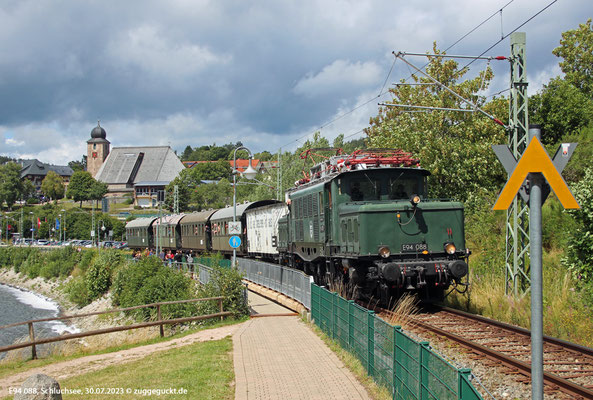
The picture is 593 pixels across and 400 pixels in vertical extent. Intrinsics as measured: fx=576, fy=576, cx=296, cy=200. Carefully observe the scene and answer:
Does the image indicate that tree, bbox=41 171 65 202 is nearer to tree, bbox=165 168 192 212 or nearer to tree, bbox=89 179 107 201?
tree, bbox=89 179 107 201

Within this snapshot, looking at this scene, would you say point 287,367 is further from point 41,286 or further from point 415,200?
point 41,286

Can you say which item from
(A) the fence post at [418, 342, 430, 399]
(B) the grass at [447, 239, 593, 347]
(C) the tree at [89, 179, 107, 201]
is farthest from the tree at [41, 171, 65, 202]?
(A) the fence post at [418, 342, 430, 399]

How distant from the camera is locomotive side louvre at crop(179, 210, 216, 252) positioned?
42.7 meters

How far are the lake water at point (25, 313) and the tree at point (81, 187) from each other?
92950mm

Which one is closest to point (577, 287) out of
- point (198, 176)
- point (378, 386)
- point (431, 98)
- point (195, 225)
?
point (378, 386)

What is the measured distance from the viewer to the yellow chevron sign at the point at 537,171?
4.90 meters

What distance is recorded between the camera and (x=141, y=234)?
6431 cm

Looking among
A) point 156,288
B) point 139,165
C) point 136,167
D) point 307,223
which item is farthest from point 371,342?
point 139,165

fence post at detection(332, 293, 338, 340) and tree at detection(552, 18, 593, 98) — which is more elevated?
tree at detection(552, 18, 593, 98)

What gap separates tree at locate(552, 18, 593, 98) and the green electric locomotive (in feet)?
111

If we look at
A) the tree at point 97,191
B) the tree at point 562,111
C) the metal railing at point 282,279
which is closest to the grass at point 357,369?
the metal railing at point 282,279

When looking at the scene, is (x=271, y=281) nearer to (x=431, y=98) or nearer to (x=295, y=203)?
(x=295, y=203)

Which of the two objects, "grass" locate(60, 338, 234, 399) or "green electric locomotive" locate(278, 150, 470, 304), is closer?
"grass" locate(60, 338, 234, 399)

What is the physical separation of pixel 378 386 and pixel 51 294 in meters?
60.4
